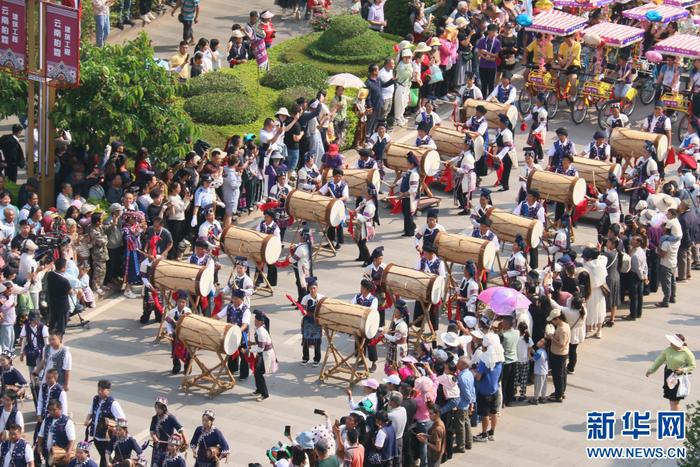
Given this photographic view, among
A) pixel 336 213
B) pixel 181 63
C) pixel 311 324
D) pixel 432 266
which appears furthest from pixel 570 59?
pixel 311 324

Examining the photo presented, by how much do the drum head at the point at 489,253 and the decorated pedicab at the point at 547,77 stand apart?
9834 millimetres

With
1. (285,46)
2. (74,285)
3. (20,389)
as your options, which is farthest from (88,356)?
(285,46)

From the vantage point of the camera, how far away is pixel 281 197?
3241 cm

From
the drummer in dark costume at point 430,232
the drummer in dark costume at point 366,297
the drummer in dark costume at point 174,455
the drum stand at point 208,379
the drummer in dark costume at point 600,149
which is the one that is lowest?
the drum stand at point 208,379

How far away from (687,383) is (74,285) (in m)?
9.79

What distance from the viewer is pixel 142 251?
30.0 metres

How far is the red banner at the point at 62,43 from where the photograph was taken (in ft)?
102

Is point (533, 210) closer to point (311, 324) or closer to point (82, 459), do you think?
point (311, 324)

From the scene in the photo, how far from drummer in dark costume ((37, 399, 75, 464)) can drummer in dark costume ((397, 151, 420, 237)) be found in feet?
35.0

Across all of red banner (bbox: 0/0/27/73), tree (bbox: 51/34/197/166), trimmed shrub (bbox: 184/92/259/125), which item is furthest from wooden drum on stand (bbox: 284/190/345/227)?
red banner (bbox: 0/0/27/73)

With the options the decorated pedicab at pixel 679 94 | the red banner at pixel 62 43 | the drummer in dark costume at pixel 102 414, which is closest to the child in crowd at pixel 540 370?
the drummer in dark costume at pixel 102 414

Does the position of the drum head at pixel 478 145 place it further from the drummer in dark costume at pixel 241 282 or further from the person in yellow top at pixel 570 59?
the drummer in dark costume at pixel 241 282

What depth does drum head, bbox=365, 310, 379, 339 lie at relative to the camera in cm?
2742

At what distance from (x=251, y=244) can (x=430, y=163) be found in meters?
5.21
